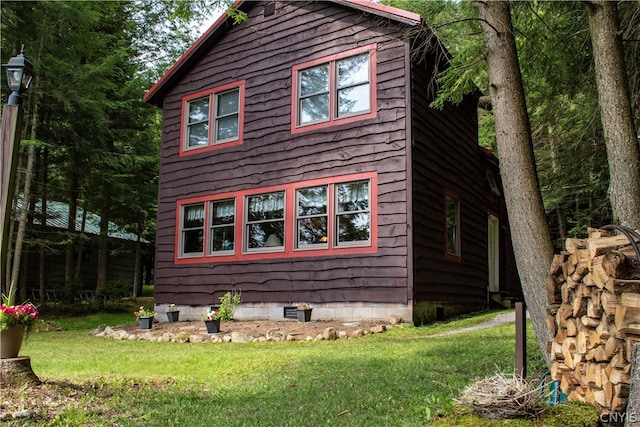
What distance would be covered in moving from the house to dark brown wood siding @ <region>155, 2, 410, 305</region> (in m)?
0.03

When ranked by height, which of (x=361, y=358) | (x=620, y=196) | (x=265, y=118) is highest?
(x=265, y=118)

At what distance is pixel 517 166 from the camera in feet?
16.2

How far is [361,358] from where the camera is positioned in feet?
20.0

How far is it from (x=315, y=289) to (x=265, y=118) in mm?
3997

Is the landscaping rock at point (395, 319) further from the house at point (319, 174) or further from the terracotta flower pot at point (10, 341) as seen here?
the terracotta flower pot at point (10, 341)

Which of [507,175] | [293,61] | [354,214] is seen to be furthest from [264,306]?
[507,175]

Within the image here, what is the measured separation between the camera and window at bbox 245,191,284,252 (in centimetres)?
1134

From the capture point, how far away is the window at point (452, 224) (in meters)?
11.5

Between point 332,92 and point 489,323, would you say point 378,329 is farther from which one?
point 332,92

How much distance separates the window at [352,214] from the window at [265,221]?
141 cm

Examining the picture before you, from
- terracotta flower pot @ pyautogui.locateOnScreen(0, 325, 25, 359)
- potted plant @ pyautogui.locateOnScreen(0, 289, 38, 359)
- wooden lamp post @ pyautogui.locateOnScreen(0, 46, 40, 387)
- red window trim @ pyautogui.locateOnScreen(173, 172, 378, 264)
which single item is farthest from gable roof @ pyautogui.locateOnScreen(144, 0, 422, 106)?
terracotta flower pot @ pyautogui.locateOnScreen(0, 325, 25, 359)

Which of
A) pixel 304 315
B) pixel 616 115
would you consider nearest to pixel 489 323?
pixel 304 315

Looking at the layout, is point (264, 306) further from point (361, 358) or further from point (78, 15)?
point (78, 15)

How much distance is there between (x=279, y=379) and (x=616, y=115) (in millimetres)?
4262
